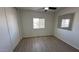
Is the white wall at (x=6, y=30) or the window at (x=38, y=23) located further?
the window at (x=38, y=23)

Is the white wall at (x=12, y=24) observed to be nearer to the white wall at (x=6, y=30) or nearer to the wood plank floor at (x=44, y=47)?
the white wall at (x=6, y=30)

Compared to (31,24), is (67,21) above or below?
above

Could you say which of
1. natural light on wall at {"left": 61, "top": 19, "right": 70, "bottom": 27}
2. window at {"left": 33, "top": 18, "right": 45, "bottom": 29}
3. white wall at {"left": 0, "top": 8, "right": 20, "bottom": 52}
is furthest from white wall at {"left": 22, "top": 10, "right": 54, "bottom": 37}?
white wall at {"left": 0, "top": 8, "right": 20, "bottom": 52}

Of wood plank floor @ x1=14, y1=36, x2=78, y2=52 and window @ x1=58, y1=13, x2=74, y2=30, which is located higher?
window @ x1=58, y1=13, x2=74, y2=30

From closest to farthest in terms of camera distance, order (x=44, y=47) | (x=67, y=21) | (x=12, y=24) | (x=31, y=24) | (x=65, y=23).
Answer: (x=12, y=24) < (x=44, y=47) < (x=67, y=21) < (x=65, y=23) < (x=31, y=24)

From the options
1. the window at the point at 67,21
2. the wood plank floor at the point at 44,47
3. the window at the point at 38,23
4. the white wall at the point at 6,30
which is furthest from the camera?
the window at the point at 38,23

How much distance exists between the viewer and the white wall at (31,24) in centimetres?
499

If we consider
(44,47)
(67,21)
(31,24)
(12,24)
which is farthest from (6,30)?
(67,21)

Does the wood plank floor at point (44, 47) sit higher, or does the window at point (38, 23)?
the window at point (38, 23)

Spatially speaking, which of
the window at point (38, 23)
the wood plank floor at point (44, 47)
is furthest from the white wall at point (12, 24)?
the window at point (38, 23)

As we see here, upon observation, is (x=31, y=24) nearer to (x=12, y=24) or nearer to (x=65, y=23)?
(x=12, y=24)

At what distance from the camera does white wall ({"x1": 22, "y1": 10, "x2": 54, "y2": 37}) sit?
4988 millimetres

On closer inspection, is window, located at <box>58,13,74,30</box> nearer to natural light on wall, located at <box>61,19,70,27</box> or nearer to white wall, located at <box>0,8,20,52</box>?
natural light on wall, located at <box>61,19,70,27</box>

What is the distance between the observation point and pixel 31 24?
514cm
